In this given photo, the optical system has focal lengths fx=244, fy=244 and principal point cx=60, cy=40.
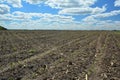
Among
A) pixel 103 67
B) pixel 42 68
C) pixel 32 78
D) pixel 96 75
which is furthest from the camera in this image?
pixel 103 67

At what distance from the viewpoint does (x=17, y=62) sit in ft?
40.4

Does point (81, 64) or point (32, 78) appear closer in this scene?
point (32, 78)

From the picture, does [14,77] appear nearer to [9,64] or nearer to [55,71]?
[55,71]

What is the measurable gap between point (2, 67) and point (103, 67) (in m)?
4.72

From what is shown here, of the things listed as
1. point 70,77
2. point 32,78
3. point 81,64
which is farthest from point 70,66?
point 32,78

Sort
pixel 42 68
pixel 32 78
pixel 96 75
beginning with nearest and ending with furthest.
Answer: pixel 32 78 < pixel 96 75 < pixel 42 68

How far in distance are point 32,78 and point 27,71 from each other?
1325 millimetres

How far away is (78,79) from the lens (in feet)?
29.6

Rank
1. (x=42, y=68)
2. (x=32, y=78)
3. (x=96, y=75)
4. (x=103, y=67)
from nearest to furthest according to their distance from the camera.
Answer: (x=32, y=78) < (x=96, y=75) < (x=42, y=68) < (x=103, y=67)

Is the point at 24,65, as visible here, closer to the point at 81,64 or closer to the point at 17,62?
the point at 17,62

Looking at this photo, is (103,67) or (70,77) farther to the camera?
(103,67)

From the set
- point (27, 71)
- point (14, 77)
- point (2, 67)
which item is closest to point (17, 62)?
point (2, 67)

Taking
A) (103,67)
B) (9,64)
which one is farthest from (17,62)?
(103,67)

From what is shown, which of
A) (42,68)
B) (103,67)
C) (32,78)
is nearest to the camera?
(32,78)
